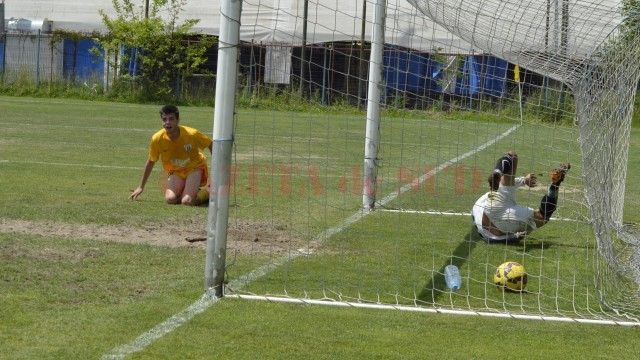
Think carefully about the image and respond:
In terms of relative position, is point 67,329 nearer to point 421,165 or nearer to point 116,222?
point 116,222

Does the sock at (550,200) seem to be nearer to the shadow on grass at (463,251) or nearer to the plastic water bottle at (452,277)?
the shadow on grass at (463,251)

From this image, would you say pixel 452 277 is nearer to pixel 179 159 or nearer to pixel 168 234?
pixel 168 234

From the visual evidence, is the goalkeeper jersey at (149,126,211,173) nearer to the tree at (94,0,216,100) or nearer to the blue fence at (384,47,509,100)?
the blue fence at (384,47,509,100)

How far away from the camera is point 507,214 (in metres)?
9.16

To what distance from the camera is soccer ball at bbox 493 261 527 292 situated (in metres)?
7.36

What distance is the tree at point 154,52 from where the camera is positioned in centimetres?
3578

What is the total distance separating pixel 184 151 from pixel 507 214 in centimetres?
434

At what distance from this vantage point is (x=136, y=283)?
7031 mm

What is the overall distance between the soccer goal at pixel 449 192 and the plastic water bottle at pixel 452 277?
6cm

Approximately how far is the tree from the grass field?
20.8 m

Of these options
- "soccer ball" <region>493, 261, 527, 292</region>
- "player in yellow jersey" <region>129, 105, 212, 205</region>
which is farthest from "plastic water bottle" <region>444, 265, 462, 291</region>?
"player in yellow jersey" <region>129, 105, 212, 205</region>

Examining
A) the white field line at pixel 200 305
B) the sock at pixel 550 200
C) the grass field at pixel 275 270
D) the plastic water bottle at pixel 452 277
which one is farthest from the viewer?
the sock at pixel 550 200

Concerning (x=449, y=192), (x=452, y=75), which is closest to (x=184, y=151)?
(x=449, y=192)

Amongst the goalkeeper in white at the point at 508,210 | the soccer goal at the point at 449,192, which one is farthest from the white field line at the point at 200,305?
the goalkeeper in white at the point at 508,210
